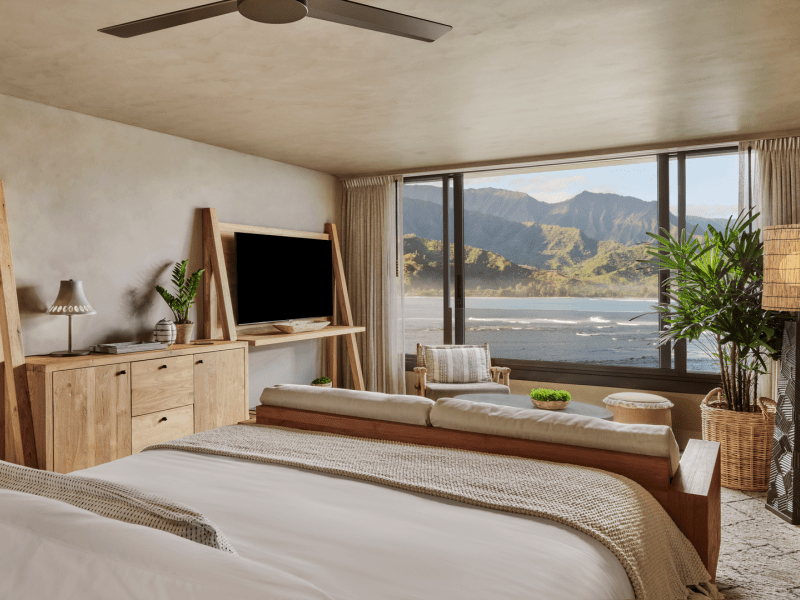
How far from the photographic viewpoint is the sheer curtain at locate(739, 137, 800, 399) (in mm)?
4227

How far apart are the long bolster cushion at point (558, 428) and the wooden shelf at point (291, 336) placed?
2.62 metres

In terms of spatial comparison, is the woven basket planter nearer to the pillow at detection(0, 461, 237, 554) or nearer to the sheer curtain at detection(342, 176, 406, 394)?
the sheer curtain at detection(342, 176, 406, 394)

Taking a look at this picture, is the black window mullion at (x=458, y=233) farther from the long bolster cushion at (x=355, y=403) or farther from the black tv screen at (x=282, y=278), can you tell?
the long bolster cushion at (x=355, y=403)

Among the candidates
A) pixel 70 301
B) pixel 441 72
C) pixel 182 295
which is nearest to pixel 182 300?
pixel 182 295

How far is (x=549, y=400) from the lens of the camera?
3840mm

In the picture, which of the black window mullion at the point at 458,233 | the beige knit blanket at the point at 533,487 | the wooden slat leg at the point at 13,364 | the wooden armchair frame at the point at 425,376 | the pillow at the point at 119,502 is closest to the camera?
the pillow at the point at 119,502

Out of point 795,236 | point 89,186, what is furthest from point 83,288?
point 795,236

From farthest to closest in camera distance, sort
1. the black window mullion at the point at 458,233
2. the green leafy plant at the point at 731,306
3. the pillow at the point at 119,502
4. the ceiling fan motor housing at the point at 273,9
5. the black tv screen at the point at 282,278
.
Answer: the black window mullion at the point at 458,233
the black tv screen at the point at 282,278
the green leafy plant at the point at 731,306
the ceiling fan motor housing at the point at 273,9
the pillow at the point at 119,502

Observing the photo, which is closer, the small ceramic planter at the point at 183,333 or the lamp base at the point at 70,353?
the lamp base at the point at 70,353

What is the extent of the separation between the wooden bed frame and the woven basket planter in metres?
1.66

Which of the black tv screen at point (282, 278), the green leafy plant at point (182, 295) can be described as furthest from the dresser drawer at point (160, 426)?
the black tv screen at point (282, 278)

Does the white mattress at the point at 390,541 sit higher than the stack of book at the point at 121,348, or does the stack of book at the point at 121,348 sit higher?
the stack of book at the point at 121,348

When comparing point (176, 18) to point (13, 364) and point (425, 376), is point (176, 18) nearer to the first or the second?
point (13, 364)

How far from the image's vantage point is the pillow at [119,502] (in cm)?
108
